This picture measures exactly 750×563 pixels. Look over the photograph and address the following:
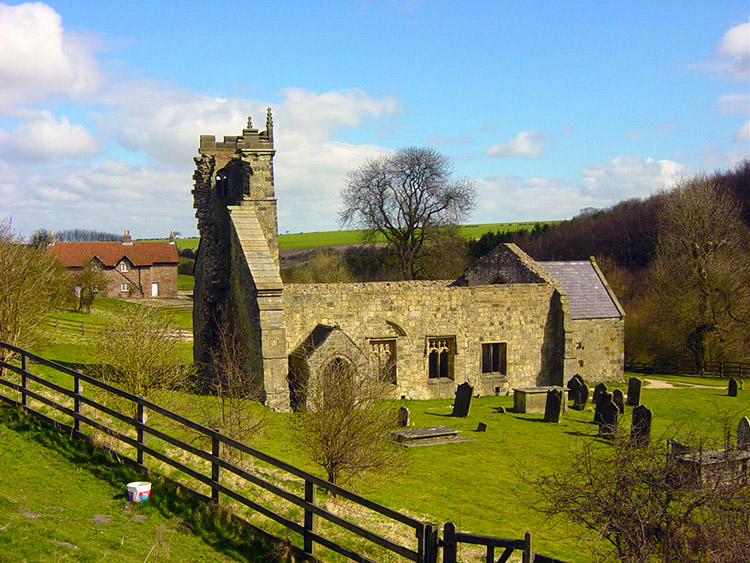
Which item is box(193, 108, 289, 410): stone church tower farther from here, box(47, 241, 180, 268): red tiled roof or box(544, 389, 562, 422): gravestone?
box(47, 241, 180, 268): red tiled roof

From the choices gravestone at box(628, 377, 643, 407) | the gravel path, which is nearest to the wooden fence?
gravestone at box(628, 377, 643, 407)

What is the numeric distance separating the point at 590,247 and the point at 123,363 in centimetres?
6177

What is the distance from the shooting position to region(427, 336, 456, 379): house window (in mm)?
23609

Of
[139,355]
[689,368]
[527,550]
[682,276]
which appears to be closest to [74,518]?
[527,550]

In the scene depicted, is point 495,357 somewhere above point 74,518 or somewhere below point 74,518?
below

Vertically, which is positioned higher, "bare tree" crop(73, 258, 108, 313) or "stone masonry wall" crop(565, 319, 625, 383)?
"bare tree" crop(73, 258, 108, 313)

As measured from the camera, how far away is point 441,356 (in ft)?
78.3

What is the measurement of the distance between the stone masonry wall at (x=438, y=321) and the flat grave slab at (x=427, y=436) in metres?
4.39

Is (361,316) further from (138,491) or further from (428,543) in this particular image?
(428,543)

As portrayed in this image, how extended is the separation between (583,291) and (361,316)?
12.0m

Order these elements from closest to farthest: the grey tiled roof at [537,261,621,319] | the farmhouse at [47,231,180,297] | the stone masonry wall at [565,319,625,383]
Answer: the stone masonry wall at [565,319,625,383] → the grey tiled roof at [537,261,621,319] → the farmhouse at [47,231,180,297]

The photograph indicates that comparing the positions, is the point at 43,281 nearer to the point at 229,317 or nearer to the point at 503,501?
the point at 229,317

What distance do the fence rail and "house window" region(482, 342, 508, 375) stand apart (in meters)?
14.7

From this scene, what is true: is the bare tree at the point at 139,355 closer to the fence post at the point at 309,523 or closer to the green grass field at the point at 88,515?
the green grass field at the point at 88,515
